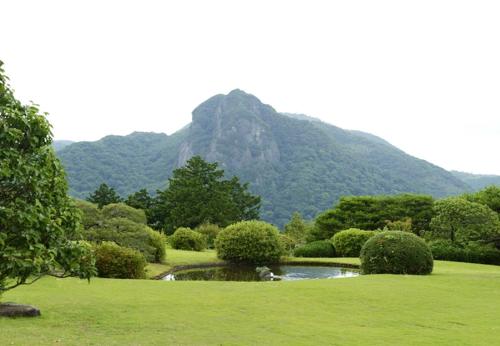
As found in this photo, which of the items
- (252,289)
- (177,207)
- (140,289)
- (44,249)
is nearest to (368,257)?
(252,289)

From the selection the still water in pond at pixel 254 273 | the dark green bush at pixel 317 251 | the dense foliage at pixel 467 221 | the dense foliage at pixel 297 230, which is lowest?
the still water in pond at pixel 254 273

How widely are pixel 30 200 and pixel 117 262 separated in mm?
11424

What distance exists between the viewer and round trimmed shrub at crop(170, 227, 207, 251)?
33.6 metres

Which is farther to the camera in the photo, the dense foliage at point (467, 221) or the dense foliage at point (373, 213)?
the dense foliage at point (373, 213)

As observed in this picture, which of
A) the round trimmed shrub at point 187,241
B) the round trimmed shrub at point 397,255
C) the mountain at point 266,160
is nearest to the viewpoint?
the round trimmed shrub at point 397,255

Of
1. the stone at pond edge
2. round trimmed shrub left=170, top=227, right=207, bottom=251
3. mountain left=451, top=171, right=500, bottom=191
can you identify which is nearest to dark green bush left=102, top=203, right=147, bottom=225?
round trimmed shrub left=170, top=227, right=207, bottom=251

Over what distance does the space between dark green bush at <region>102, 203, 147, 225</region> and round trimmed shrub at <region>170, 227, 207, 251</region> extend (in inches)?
383

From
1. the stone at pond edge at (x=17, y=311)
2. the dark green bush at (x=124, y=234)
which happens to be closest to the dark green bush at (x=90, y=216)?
the dark green bush at (x=124, y=234)

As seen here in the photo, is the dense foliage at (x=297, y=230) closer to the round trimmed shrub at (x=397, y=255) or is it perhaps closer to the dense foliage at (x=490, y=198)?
the dense foliage at (x=490, y=198)

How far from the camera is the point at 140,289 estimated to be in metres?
14.2

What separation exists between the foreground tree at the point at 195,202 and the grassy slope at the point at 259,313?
32.9m

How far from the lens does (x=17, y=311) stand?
960 centimetres

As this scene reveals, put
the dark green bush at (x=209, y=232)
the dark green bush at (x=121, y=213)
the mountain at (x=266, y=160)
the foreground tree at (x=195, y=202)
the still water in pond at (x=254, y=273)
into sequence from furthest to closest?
the mountain at (x=266, y=160) < the foreground tree at (x=195, y=202) < the dark green bush at (x=209, y=232) < the dark green bush at (x=121, y=213) < the still water in pond at (x=254, y=273)

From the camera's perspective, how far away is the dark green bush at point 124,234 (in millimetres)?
22094
